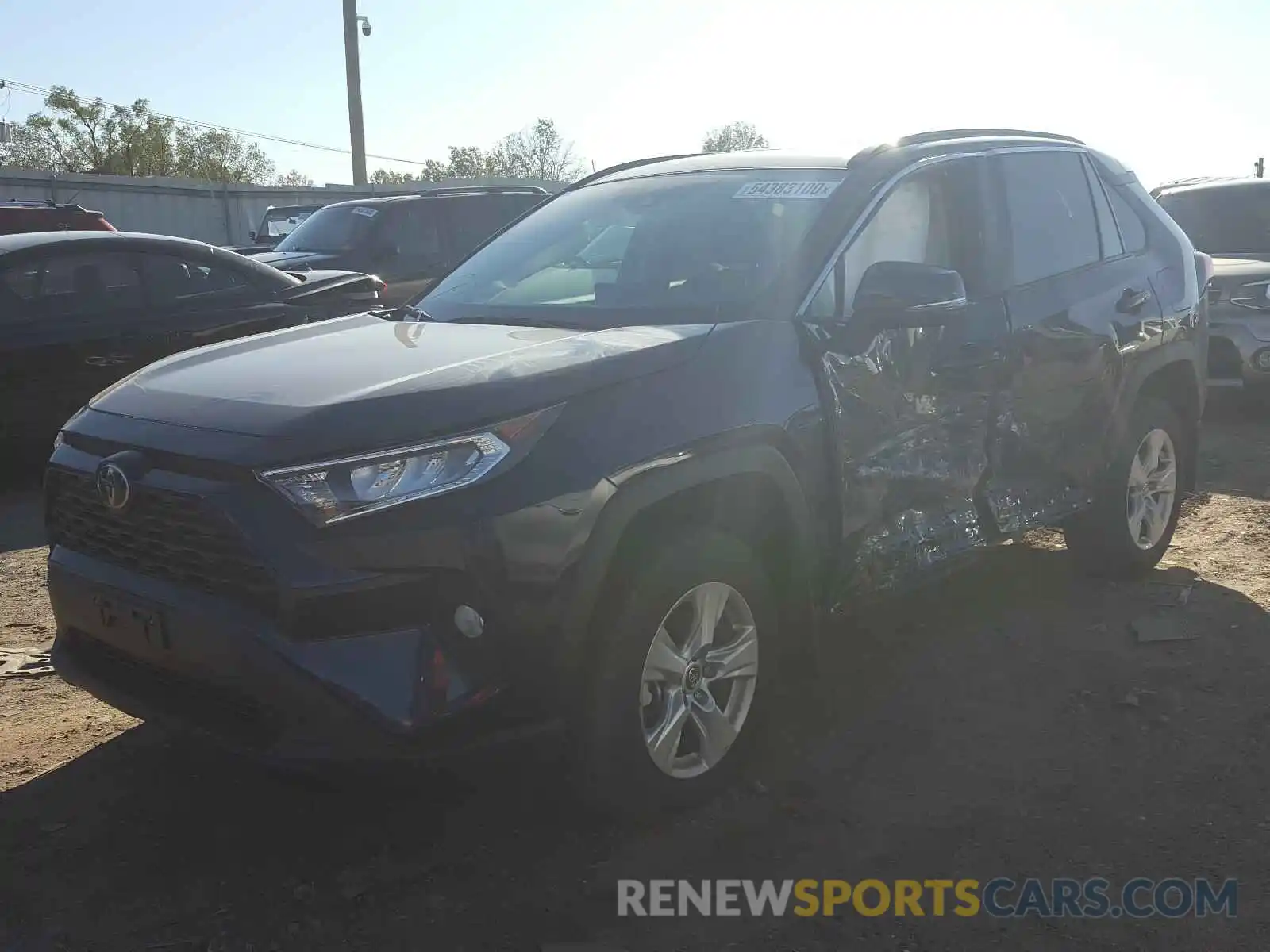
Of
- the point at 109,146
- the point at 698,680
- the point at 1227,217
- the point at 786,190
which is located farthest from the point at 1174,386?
the point at 109,146

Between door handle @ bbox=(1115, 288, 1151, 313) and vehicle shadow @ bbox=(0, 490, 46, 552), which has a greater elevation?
door handle @ bbox=(1115, 288, 1151, 313)

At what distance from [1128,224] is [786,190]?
2029mm

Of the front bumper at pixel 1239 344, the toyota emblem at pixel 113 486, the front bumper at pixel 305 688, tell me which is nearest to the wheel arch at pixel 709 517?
the front bumper at pixel 305 688

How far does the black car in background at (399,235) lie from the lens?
1230cm

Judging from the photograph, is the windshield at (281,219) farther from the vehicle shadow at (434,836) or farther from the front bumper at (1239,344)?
the vehicle shadow at (434,836)

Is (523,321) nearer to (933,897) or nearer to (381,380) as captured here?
(381,380)

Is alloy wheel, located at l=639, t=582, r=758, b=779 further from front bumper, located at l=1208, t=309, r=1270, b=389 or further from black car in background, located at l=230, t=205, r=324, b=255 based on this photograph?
black car in background, located at l=230, t=205, r=324, b=255

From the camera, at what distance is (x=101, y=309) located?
24.3ft

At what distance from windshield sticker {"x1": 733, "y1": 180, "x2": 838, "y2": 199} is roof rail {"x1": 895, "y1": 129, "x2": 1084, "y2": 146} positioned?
0.42m

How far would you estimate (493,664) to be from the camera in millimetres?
2725

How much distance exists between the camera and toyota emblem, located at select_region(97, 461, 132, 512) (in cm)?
293

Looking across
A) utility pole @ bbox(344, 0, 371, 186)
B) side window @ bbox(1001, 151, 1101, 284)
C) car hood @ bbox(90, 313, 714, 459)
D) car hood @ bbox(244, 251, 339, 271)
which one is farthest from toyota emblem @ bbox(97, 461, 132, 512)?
utility pole @ bbox(344, 0, 371, 186)

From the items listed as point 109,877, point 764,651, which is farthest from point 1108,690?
point 109,877

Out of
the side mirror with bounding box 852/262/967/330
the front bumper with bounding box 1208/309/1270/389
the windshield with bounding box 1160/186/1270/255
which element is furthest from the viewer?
the windshield with bounding box 1160/186/1270/255
